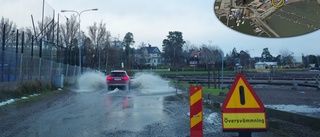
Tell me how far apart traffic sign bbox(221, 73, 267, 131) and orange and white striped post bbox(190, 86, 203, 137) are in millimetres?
1508

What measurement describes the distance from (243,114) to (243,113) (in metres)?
0.02

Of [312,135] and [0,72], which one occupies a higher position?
[0,72]

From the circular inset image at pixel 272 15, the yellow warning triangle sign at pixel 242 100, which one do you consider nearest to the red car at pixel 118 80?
the circular inset image at pixel 272 15

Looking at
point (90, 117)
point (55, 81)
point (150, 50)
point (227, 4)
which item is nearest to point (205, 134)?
point (227, 4)

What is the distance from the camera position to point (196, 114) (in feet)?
22.0

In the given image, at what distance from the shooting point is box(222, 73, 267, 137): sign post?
518 cm

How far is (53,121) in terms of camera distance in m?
10.5

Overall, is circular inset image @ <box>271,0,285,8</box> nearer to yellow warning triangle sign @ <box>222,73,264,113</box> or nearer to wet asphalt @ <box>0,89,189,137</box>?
yellow warning triangle sign @ <box>222,73,264,113</box>

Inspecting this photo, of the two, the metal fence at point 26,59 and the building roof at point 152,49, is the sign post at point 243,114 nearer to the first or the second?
the metal fence at point 26,59

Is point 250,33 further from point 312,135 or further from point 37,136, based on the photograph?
point 37,136

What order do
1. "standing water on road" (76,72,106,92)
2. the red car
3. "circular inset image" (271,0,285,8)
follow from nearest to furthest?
"circular inset image" (271,0,285,8)
the red car
"standing water on road" (76,72,106,92)

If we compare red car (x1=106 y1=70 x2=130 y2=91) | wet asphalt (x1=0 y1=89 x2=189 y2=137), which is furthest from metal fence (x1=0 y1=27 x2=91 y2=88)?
wet asphalt (x1=0 y1=89 x2=189 y2=137)

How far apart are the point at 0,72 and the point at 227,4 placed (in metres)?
16.1

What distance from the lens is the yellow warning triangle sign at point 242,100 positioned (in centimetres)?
521
